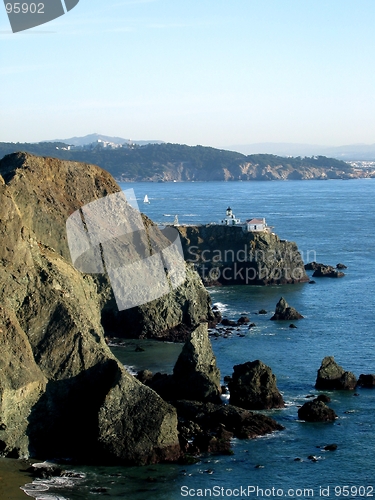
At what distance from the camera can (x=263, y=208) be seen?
136m

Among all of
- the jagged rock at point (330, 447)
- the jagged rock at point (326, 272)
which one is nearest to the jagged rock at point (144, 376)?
the jagged rock at point (330, 447)

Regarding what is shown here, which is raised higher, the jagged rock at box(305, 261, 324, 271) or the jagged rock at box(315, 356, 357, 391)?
the jagged rock at box(305, 261, 324, 271)

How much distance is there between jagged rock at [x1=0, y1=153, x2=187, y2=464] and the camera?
1127 inches

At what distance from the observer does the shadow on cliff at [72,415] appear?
2909 cm

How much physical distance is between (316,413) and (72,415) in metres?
9.25

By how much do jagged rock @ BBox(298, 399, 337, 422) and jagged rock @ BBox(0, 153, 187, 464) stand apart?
6145mm

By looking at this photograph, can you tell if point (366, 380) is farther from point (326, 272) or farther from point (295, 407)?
point (326, 272)

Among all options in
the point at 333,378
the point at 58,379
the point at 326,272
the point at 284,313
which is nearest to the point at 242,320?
the point at 284,313

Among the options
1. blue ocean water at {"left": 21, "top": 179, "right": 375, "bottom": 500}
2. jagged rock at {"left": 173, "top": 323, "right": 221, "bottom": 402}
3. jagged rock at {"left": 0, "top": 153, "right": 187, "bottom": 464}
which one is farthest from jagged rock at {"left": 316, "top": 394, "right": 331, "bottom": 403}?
jagged rock at {"left": 0, "top": 153, "right": 187, "bottom": 464}

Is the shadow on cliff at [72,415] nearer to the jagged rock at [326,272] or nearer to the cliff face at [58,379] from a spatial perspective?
the cliff face at [58,379]

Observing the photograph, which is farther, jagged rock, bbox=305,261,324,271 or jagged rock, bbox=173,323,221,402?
jagged rock, bbox=305,261,324,271

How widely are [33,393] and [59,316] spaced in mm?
3164

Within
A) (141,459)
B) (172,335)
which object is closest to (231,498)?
(141,459)

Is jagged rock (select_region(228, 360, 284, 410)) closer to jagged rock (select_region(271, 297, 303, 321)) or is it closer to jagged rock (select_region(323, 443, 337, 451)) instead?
jagged rock (select_region(323, 443, 337, 451))
